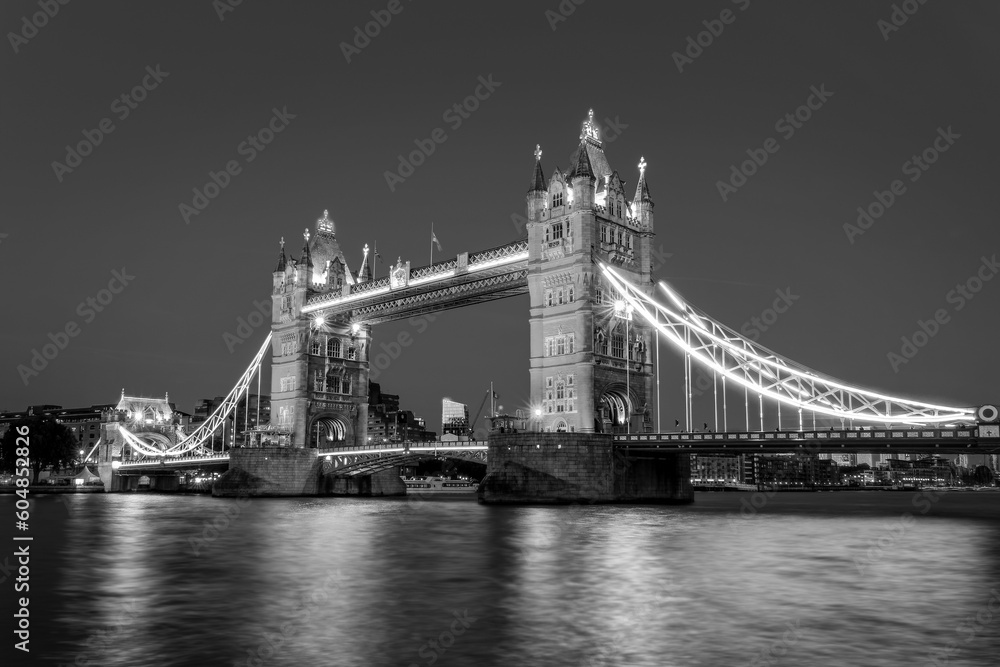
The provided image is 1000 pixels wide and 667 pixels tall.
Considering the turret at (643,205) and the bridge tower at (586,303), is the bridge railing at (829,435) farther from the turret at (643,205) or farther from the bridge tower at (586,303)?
the turret at (643,205)

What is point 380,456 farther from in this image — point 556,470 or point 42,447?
point 42,447

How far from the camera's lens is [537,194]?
6588 centimetres

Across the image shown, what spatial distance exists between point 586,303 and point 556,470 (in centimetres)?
1169

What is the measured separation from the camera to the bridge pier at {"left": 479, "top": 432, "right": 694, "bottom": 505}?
57188mm

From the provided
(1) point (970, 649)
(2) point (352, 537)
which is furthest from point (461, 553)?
(1) point (970, 649)

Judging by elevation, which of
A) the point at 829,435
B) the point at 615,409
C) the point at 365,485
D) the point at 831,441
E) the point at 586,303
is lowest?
the point at 365,485

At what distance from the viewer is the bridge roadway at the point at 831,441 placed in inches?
1855

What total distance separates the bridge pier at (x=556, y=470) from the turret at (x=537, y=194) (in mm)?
16465

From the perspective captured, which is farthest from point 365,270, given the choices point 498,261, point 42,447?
point 42,447

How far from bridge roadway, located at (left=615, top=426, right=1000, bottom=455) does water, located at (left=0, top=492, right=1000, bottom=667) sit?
8375 millimetres

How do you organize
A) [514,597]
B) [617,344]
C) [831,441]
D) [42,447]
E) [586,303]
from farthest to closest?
[42,447], [617,344], [586,303], [831,441], [514,597]

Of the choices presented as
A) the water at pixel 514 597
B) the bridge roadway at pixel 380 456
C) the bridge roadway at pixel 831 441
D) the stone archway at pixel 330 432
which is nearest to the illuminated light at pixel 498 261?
the bridge roadway at pixel 380 456

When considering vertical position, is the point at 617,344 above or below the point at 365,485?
above

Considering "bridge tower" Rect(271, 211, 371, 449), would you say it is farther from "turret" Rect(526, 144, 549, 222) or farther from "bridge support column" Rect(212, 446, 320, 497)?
"turret" Rect(526, 144, 549, 222)
